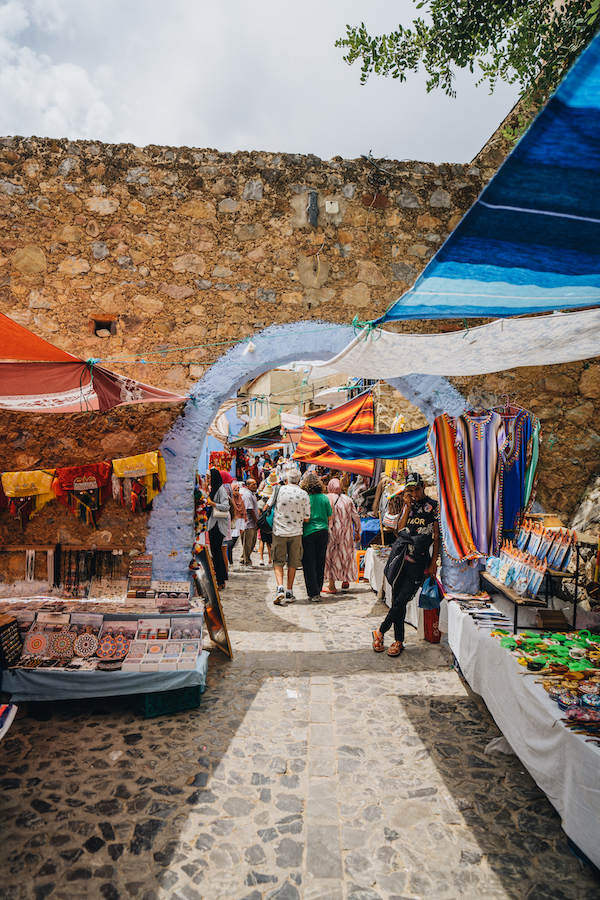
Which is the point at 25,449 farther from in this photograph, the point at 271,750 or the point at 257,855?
the point at 257,855

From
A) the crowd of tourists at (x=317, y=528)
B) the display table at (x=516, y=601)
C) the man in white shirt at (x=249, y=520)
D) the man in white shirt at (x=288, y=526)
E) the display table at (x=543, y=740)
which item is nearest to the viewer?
the display table at (x=543, y=740)

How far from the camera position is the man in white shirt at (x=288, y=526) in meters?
6.43

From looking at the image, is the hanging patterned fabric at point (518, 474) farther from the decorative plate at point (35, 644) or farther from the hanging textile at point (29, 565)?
the hanging textile at point (29, 565)

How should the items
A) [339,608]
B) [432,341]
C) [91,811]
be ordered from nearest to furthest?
[91,811], [432,341], [339,608]

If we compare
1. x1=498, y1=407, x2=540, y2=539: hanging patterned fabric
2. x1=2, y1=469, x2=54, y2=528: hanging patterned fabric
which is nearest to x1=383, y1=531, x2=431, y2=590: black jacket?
x1=498, y1=407, x2=540, y2=539: hanging patterned fabric

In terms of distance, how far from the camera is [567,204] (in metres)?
1.64

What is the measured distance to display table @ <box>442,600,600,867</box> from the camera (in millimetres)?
2146

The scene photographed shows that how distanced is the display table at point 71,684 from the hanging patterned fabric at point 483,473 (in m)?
2.78

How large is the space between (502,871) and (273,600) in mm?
4526

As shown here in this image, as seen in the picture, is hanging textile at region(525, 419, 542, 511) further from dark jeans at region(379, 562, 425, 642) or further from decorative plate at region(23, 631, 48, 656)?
decorative plate at region(23, 631, 48, 656)

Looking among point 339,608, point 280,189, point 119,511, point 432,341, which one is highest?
point 280,189

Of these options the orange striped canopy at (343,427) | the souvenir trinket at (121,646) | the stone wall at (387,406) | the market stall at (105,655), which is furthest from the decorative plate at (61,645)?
the stone wall at (387,406)

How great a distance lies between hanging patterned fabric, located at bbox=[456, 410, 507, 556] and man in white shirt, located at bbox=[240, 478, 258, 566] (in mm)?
4643

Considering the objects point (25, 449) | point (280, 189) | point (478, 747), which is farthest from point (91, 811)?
point (280, 189)
